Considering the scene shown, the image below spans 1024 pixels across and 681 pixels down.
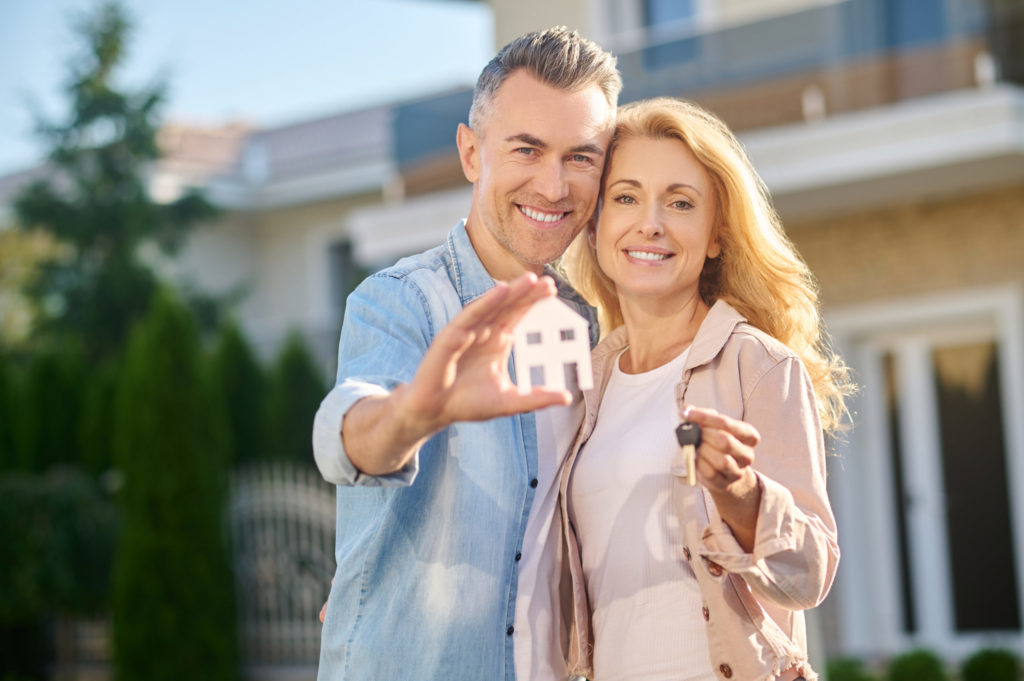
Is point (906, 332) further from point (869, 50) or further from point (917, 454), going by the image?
point (869, 50)

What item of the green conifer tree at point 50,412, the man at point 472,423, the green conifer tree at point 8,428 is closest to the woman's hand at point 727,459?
the man at point 472,423

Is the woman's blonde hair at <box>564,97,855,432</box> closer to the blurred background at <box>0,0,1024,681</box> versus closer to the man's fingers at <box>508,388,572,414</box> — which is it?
the man's fingers at <box>508,388,572,414</box>

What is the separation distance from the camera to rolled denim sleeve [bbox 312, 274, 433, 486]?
97.6 inches

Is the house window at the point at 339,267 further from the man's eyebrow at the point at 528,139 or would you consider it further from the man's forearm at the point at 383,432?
the man's forearm at the point at 383,432

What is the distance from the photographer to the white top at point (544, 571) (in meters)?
2.97

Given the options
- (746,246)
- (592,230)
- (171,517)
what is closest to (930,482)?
(171,517)

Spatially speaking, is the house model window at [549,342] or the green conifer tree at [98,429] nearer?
the house model window at [549,342]

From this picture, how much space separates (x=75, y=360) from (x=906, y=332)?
885cm

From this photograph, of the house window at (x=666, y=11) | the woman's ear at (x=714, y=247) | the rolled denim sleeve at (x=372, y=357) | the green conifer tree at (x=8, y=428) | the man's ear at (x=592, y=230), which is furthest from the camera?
the green conifer tree at (x=8, y=428)

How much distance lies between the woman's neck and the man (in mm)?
249

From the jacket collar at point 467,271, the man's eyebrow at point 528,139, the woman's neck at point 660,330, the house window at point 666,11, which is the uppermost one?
the house window at point 666,11

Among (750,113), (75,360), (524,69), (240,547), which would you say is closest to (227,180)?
(75,360)

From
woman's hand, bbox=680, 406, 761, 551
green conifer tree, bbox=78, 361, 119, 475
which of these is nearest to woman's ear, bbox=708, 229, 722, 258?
woman's hand, bbox=680, 406, 761, 551

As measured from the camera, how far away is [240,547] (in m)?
11.8
